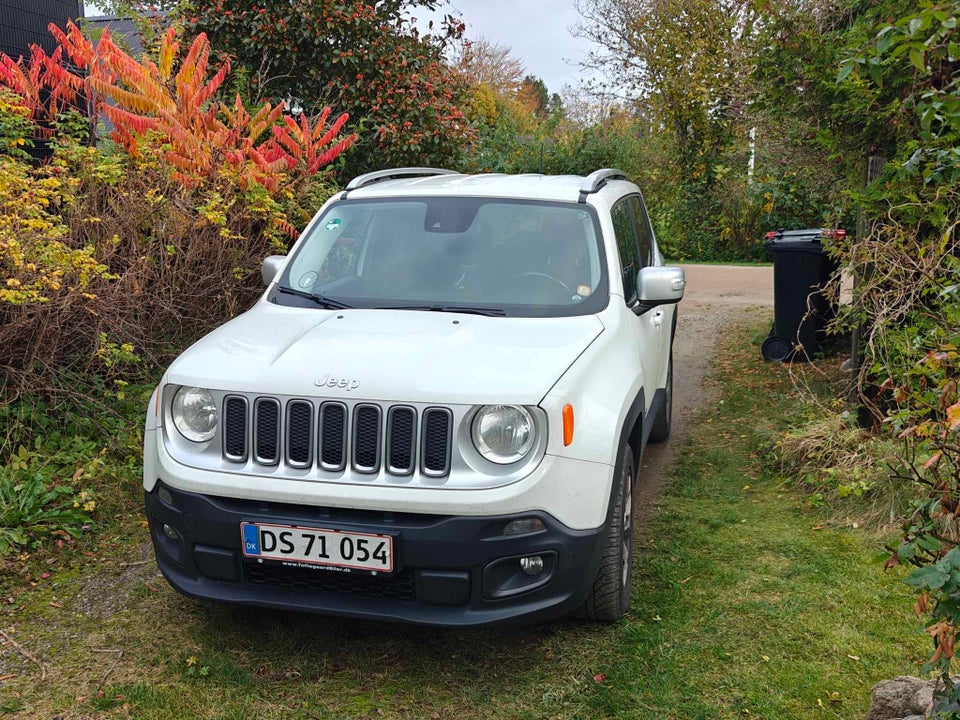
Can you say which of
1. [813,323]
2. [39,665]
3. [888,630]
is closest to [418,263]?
[39,665]

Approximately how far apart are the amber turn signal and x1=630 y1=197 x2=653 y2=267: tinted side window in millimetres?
2434

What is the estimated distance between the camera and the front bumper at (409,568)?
3.17 meters

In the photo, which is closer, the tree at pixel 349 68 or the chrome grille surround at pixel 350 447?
the chrome grille surround at pixel 350 447

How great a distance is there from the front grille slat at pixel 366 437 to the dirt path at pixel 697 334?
7.71 ft

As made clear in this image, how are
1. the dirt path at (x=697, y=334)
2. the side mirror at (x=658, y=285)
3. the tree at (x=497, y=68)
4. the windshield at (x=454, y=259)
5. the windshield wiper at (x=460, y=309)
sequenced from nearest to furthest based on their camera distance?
the windshield wiper at (x=460, y=309) → the windshield at (x=454, y=259) → the side mirror at (x=658, y=285) → the dirt path at (x=697, y=334) → the tree at (x=497, y=68)

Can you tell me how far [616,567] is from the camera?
367 centimetres

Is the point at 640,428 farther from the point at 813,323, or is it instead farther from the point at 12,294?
the point at 813,323

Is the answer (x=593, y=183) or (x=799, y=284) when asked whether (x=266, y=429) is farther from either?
(x=799, y=284)

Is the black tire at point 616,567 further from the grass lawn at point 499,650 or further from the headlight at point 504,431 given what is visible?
the headlight at point 504,431

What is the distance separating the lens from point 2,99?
5.62 meters

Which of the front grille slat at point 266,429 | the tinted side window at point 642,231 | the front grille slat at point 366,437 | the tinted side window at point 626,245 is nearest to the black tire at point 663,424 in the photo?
the tinted side window at point 642,231

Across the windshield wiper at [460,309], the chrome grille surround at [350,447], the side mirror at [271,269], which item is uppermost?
the side mirror at [271,269]

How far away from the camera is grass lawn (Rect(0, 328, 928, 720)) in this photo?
3.38 meters

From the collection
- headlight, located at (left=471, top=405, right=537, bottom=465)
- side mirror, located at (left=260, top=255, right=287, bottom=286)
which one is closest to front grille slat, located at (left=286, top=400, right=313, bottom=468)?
headlight, located at (left=471, top=405, right=537, bottom=465)
